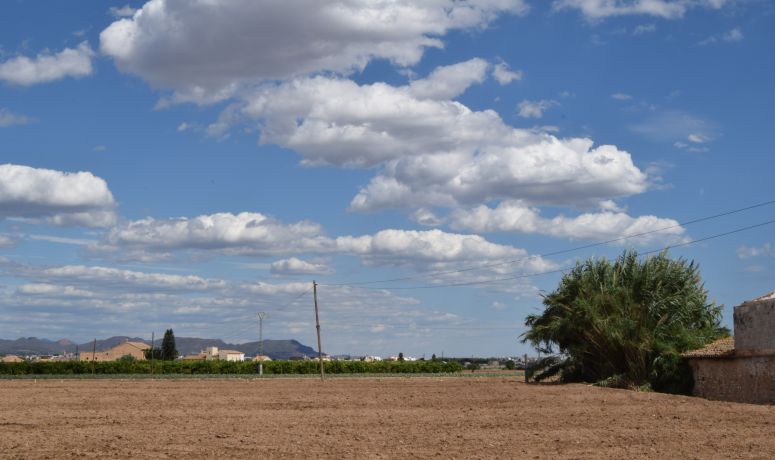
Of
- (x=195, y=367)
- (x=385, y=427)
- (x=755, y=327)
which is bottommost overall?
(x=195, y=367)

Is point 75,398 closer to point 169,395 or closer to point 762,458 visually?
point 169,395

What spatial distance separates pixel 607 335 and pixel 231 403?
1946 centimetres

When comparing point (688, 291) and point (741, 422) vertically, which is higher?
point (688, 291)

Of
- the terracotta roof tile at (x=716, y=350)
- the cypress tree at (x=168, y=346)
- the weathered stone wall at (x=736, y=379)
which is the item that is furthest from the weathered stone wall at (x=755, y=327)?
the cypress tree at (x=168, y=346)

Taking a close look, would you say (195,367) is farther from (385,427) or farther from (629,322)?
(385,427)

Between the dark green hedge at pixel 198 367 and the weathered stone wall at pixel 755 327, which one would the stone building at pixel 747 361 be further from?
the dark green hedge at pixel 198 367

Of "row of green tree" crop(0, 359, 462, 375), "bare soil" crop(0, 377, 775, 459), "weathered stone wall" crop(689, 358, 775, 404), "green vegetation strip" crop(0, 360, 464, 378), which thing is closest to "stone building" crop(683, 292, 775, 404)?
"weathered stone wall" crop(689, 358, 775, 404)

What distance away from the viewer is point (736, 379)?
3475 cm

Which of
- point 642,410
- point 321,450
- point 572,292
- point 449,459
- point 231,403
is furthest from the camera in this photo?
point 572,292

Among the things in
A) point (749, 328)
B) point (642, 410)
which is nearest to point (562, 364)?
point (749, 328)

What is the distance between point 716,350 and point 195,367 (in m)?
64.5

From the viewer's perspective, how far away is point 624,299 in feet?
145

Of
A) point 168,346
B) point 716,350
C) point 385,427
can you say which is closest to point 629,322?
point 716,350

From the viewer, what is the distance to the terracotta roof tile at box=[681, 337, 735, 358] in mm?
36125
